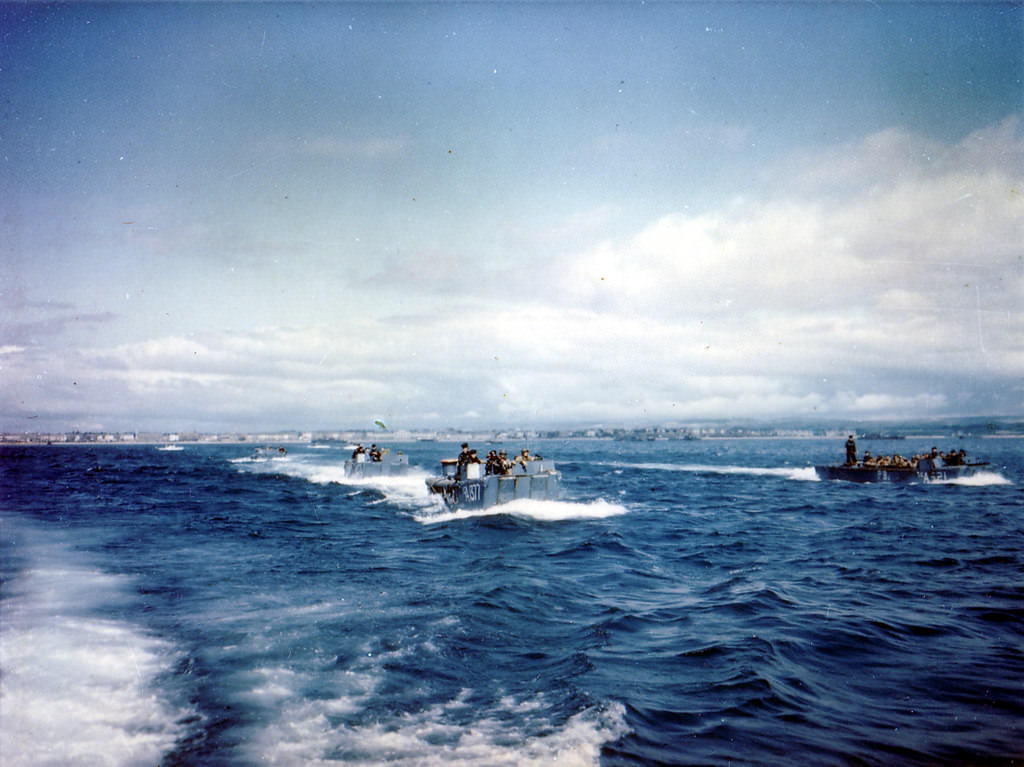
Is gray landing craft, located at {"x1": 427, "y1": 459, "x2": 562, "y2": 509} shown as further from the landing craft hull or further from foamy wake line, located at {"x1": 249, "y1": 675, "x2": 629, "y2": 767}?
the landing craft hull

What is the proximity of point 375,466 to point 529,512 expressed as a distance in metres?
26.1

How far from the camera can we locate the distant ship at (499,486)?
29.1 m

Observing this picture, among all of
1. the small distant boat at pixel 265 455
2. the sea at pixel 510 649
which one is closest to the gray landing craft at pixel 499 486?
the sea at pixel 510 649

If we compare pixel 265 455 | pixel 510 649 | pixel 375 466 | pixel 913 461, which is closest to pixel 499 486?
pixel 510 649

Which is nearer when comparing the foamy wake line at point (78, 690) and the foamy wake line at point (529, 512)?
the foamy wake line at point (78, 690)

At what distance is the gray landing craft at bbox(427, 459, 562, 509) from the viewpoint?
95.6ft

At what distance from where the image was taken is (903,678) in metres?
9.63

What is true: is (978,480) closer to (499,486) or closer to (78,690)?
(499,486)

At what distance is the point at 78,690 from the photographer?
859 centimetres

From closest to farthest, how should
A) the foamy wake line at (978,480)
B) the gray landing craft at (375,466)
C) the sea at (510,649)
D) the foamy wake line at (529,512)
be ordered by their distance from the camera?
the sea at (510,649) → the foamy wake line at (529,512) → the foamy wake line at (978,480) → the gray landing craft at (375,466)

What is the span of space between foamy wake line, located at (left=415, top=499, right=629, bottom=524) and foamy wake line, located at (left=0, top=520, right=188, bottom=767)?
17.7m

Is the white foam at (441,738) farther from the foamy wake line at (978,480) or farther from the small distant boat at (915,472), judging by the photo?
the foamy wake line at (978,480)

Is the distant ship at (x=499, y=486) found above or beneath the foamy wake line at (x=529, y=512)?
above

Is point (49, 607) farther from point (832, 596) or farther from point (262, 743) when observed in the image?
point (832, 596)
